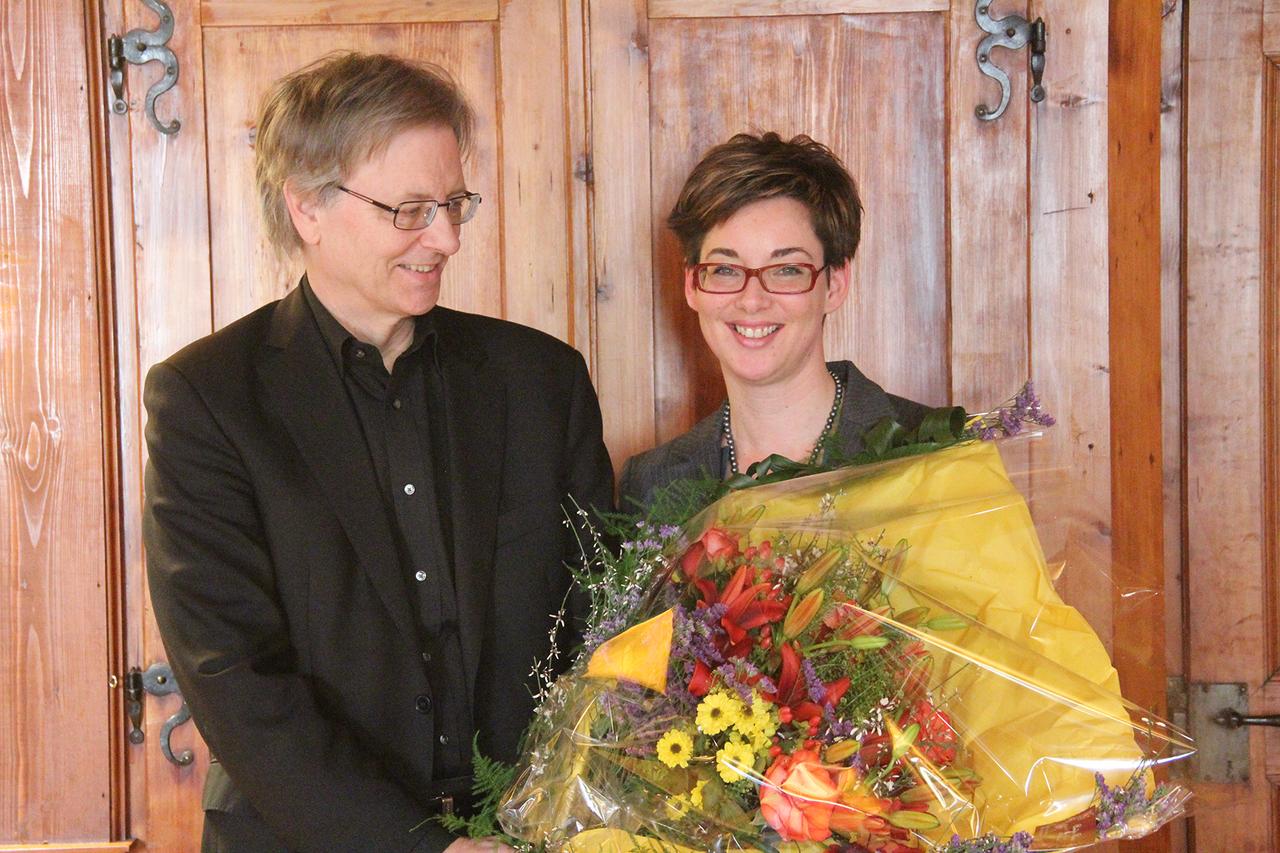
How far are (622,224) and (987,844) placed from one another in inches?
61.6

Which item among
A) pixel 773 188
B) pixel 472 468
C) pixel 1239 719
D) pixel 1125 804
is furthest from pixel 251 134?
pixel 1239 719

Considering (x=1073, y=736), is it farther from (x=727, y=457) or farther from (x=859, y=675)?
(x=727, y=457)

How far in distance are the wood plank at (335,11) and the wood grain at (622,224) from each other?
0.81 ft

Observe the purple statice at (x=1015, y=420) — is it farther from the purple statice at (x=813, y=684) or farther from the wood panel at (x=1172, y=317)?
the wood panel at (x=1172, y=317)

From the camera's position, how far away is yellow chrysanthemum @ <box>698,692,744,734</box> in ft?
3.37

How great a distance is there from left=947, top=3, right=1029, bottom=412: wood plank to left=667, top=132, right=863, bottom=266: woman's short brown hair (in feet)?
1.67

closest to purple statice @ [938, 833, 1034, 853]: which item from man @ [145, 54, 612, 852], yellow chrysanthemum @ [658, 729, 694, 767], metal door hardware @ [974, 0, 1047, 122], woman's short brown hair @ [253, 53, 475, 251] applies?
yellow chrysanthemum @ [658, 729, 694, 767]

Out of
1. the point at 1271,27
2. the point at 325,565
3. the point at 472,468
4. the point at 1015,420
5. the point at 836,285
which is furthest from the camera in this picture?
the point at 1271,27

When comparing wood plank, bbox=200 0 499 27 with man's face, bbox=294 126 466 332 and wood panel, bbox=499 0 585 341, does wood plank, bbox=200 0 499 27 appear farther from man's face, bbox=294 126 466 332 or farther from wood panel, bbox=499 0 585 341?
man's face, bbox=294 126 466 332

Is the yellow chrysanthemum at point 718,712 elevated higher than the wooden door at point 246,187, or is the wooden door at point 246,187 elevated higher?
the wooden door at point 246,187

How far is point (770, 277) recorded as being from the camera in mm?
1855

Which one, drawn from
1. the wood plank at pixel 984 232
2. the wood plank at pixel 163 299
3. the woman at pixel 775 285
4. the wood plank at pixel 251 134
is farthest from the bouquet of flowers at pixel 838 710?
the wood plank at pixel 163 299

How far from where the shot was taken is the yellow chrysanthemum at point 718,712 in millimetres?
1026

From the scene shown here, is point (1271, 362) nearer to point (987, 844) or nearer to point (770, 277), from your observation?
point (770, 277)
